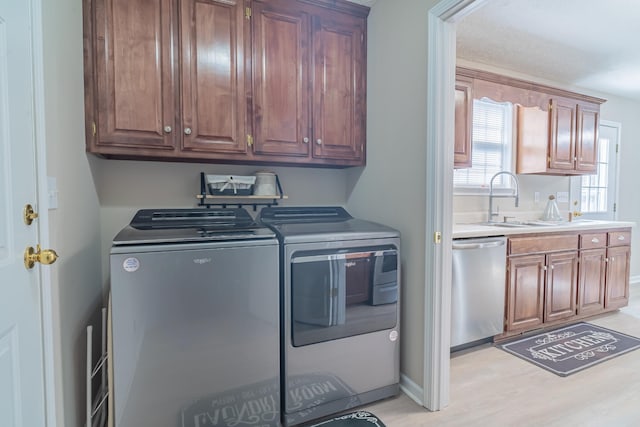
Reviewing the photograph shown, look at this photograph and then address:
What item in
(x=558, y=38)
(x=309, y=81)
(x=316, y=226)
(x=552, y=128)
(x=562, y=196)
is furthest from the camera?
(x=562, y=196)

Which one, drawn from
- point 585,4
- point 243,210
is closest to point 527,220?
point 585,4

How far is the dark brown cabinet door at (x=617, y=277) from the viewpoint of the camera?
10.2 feet

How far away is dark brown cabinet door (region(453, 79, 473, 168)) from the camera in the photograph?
2.57 metres

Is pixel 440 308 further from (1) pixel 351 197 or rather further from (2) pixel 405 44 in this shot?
(2) pixel 405 44

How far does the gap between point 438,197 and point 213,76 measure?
1475 mm

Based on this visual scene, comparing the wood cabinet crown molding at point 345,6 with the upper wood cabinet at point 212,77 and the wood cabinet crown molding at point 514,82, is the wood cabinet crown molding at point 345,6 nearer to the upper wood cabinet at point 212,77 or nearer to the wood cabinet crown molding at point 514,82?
the upper wood cabinet at point 212,77

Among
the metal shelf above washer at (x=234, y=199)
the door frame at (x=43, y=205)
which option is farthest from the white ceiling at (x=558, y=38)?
the door frame at (x=43, y=205)

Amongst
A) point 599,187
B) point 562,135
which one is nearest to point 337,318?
point 562,135

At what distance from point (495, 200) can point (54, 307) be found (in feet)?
11.6

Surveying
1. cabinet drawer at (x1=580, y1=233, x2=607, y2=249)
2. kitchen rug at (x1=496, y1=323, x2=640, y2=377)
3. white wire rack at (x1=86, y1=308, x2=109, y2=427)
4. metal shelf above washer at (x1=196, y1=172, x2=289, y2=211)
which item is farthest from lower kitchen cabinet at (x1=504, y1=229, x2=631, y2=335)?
white wire rack at (x1=86, y1=308, x2=109, y2=427)

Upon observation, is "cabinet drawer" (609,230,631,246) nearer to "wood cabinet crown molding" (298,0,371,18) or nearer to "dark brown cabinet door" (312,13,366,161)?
"dark brown cabinet door" (312,13,366,161)

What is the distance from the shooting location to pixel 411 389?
1.89 metres

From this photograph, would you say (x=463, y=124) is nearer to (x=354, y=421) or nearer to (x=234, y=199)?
(x=234, y=199)

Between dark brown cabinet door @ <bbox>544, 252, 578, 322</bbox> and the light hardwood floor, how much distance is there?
52cm
